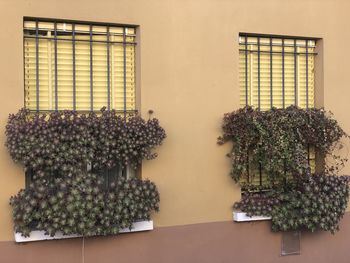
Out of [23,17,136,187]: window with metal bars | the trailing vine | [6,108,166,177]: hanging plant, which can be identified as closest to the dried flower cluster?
the trailing vine

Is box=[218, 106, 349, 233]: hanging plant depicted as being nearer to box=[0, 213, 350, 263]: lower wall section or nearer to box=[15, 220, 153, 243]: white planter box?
box=[0, 213, 350, 263]: lower wall section

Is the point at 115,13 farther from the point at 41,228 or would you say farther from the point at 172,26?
the point at 41,228

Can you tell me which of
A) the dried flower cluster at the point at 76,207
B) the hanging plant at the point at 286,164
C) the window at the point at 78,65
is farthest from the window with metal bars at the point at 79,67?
the hanging plant at the point at 286,164

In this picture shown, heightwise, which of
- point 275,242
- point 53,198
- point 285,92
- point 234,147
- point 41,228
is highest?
point 285,92

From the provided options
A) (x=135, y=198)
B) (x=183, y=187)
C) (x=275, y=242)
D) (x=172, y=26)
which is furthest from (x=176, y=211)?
(x=172, y=26)

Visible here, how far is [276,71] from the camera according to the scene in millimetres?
6590

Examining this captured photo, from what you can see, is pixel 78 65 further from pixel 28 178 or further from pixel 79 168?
pixel 28 178

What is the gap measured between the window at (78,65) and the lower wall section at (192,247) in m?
1.48

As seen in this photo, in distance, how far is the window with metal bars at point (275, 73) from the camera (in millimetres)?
6414

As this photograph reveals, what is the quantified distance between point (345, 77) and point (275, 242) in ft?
7.89

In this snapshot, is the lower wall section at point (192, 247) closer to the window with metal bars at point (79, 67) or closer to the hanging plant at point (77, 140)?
the window with metal bars at point (79, 67)

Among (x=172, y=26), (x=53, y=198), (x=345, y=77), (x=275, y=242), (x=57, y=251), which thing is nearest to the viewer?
(x=53, y=198)

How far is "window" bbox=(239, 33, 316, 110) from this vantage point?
642 cm

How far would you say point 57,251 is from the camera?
17.3ft
